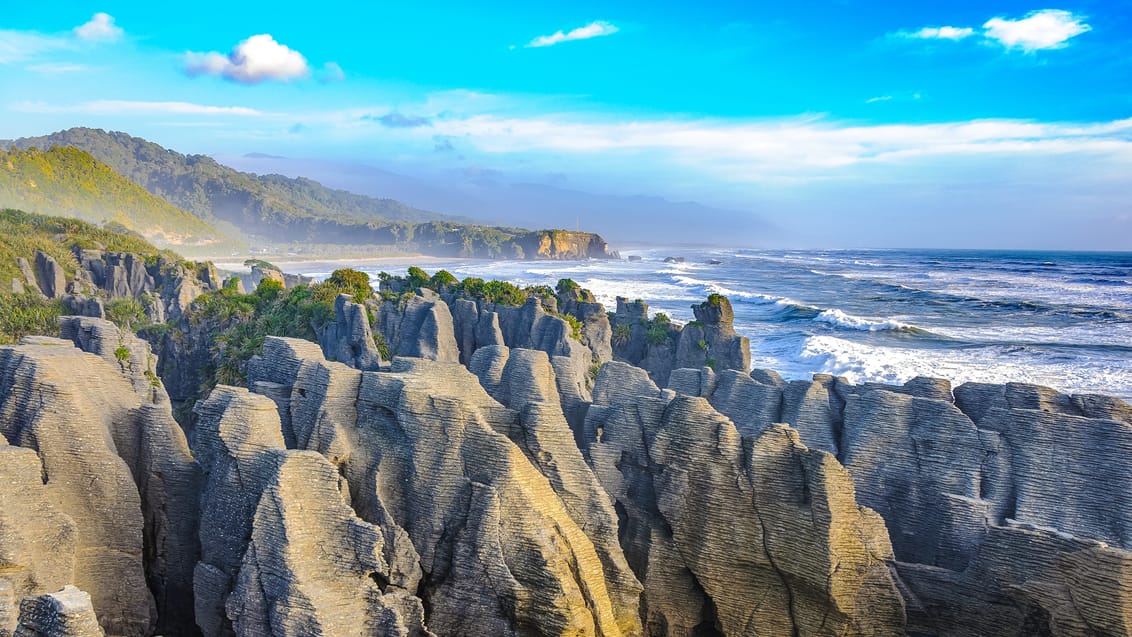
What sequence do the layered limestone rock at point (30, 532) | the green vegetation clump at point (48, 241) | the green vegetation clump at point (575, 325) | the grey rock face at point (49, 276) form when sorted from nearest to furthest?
the layered limestone rock at point (30, 532)
the green vegetation clump at point (575, 325)
the green vegetation clump at point (48, 241)
the grey rock face at point (49, 276)

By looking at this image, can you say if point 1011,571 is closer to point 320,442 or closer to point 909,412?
point 909,412

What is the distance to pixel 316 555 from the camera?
733cm

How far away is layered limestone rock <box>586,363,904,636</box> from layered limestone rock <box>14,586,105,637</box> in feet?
20.3

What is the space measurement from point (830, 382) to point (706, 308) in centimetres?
1567

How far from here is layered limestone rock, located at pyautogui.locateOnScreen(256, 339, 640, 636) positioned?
788 centimetres

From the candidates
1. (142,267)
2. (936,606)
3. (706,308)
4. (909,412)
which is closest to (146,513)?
(936,606)

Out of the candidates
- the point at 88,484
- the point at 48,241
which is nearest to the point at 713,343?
the point at 88,484

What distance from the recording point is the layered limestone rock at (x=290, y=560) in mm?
7113

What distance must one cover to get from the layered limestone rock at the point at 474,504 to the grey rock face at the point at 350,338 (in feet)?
32.3

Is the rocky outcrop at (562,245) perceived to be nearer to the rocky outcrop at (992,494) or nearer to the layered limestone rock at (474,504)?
the rocky outcrop at (992,494)

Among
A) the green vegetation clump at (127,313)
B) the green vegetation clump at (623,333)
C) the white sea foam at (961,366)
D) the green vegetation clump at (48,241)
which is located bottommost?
the white sea foam at (961,366)

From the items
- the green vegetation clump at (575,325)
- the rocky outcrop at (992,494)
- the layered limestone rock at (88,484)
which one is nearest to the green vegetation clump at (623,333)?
the green vegetation clump at (575,325)

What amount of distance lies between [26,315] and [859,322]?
4797cm

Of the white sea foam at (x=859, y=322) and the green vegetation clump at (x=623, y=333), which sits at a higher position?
the green vegetation clump at (x=623, y=333)
